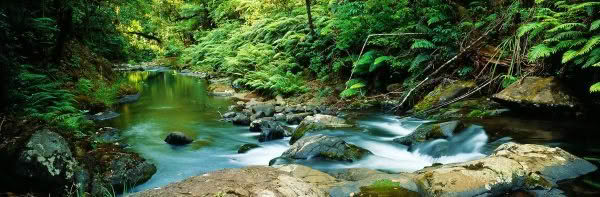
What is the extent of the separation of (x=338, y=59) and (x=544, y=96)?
643cm

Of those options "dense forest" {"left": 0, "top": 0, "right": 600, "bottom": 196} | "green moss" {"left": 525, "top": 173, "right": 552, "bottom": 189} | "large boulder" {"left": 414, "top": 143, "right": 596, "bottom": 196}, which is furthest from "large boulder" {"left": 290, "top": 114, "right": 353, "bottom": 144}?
"green moss" {"left": 525, "top": 173, "right": 552, "bottom": 189}

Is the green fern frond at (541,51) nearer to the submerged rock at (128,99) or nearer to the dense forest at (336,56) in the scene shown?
the dense forest at (336,56)

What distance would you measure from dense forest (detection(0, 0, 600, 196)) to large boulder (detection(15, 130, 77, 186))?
0.16 feet

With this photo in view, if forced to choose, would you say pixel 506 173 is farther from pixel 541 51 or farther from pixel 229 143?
pixel 229 143

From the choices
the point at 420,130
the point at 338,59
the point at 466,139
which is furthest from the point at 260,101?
the point at 466,139

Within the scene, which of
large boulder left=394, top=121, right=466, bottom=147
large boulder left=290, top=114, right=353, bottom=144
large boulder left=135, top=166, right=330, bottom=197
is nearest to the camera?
large boulder left=135, top=166, right=330, bottom=197

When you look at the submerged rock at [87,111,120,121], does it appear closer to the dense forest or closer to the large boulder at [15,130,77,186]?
the dense forest

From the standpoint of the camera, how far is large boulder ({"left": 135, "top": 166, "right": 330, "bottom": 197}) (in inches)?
159

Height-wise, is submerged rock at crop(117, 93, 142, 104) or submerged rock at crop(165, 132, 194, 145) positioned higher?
submerged rock at crop(165, 132, 194, 145)

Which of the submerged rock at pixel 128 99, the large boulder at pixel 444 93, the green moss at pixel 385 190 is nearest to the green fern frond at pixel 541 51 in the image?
the large boulder at pixel 444 93

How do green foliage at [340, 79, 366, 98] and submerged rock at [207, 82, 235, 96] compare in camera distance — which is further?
submerged rock at [207, 82, 235, 96]

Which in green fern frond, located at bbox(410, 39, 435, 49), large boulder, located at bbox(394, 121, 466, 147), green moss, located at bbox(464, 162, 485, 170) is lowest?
large boulder, located at bbox(394, 121, 466, 147)

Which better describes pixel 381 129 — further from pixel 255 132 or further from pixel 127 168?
pixel 127 168

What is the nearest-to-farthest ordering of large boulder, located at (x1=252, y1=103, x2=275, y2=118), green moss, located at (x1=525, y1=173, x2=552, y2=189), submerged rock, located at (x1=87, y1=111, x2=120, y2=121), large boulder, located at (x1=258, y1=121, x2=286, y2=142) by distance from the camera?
1. green moss, located at (x1=525, y1=173, x2=552, y2=189)
2. large boulder, located at (x1=258, y1=121, x2=286, y2=142)
3. submerged rock, located at (x1=87, y1=111, x2=120, y2=121)
4. large boulder, located at (x1=252, y1=103, x2=275, y2=118)
